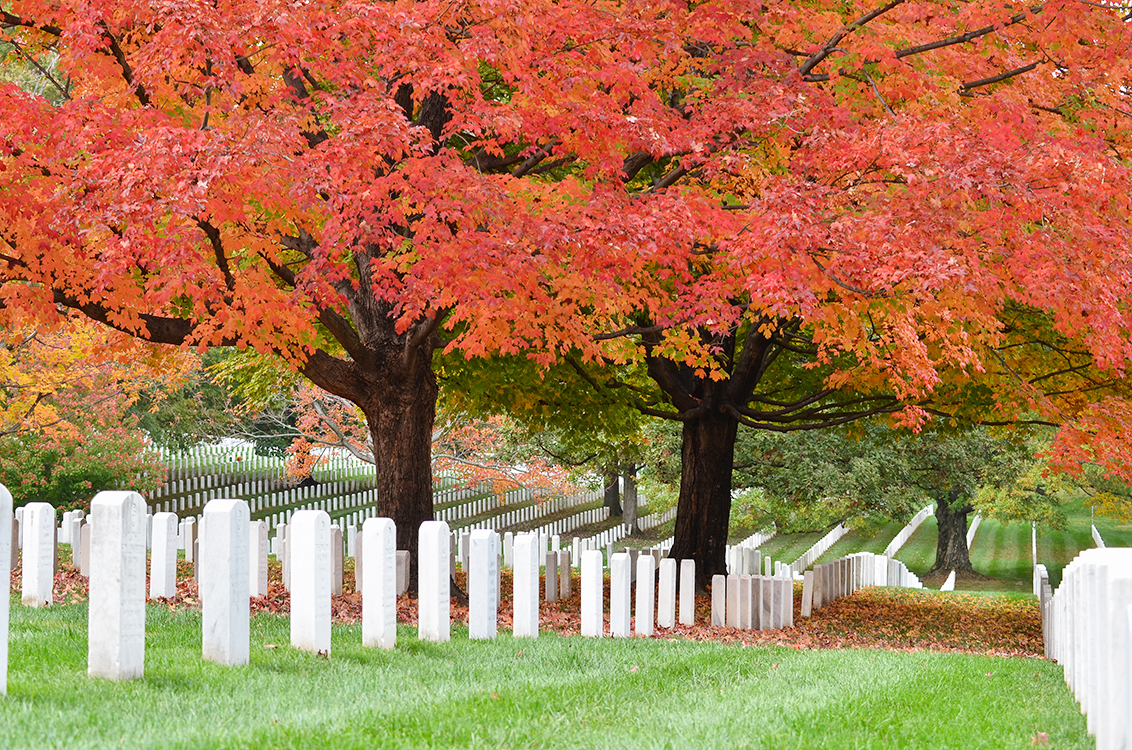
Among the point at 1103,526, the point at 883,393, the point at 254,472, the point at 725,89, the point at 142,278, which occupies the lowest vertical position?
the point at 1103,526

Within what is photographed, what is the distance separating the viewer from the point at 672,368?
16.1m

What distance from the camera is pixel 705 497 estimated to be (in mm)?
16203

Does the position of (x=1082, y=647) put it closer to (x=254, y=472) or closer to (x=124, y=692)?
(x=124, y=692)

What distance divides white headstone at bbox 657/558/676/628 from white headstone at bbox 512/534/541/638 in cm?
340

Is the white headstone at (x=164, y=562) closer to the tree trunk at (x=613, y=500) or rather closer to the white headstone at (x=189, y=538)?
the white headstone at (x=189, y=538)

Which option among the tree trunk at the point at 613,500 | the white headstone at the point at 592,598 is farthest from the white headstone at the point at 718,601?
the tree trunk at the point at 613,500

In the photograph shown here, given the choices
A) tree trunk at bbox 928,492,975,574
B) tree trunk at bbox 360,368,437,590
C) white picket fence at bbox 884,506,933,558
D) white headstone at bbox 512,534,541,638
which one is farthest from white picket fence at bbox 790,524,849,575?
white headstone at bbox 512,534,541,638

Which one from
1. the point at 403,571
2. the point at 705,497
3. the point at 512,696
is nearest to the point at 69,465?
the point at 705,497

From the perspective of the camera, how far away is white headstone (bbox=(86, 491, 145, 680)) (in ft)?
15.3

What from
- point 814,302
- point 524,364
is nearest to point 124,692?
point 814,302

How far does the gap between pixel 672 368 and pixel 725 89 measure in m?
6.53

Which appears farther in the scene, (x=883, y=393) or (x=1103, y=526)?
(x=1103, y=526)

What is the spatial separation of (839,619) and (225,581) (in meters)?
10.9

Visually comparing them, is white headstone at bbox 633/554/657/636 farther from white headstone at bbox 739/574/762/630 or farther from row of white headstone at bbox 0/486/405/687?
row of white headstone at bbox 0/486/405/687
